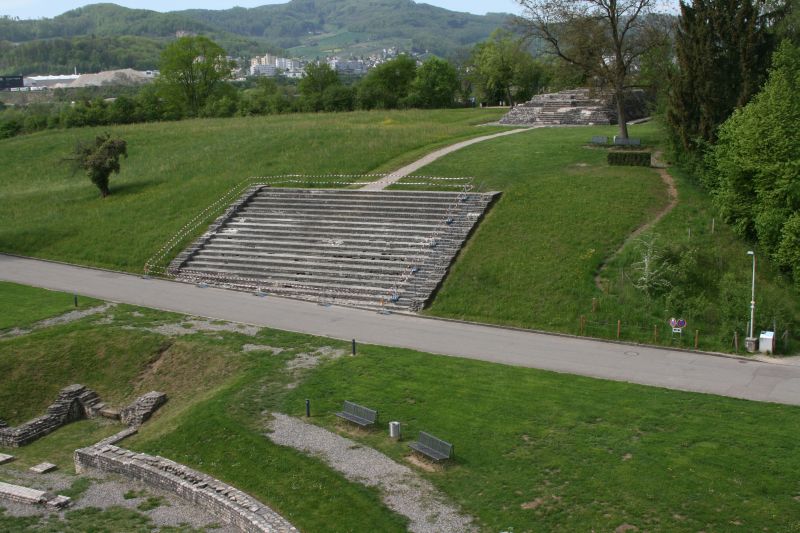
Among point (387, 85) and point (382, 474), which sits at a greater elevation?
point (387, 85)

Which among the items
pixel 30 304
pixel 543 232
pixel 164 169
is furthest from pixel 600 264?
pixel 164 169

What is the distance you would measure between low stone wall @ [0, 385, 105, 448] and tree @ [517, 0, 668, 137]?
3320cm

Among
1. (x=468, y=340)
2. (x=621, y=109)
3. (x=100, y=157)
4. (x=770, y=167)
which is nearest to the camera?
(x=468, y=340)

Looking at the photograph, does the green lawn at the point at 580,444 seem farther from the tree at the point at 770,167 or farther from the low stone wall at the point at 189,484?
the tree at the point at 770,167

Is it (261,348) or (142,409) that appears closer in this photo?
(142,409)

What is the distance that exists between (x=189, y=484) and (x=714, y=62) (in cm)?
3087

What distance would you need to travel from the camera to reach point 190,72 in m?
97.4

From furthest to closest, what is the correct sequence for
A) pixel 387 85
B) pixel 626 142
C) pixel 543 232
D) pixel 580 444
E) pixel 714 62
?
pixel 387 85, pixel 626 142, pixel 714 62, pixel 543 232, pixel 580 444

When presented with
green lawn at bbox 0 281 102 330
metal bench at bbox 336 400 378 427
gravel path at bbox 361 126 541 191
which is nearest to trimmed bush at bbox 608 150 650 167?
gravel path at bbox 361 126 541 191

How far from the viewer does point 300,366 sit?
27.2 m

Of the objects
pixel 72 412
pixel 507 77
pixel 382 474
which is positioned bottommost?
pixel 72 412

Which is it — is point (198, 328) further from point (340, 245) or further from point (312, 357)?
point (340, 245)

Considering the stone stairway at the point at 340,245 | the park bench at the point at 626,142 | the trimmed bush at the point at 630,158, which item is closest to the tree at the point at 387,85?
the park bench at the point at 626,142

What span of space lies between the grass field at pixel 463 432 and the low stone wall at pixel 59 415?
47 cm
